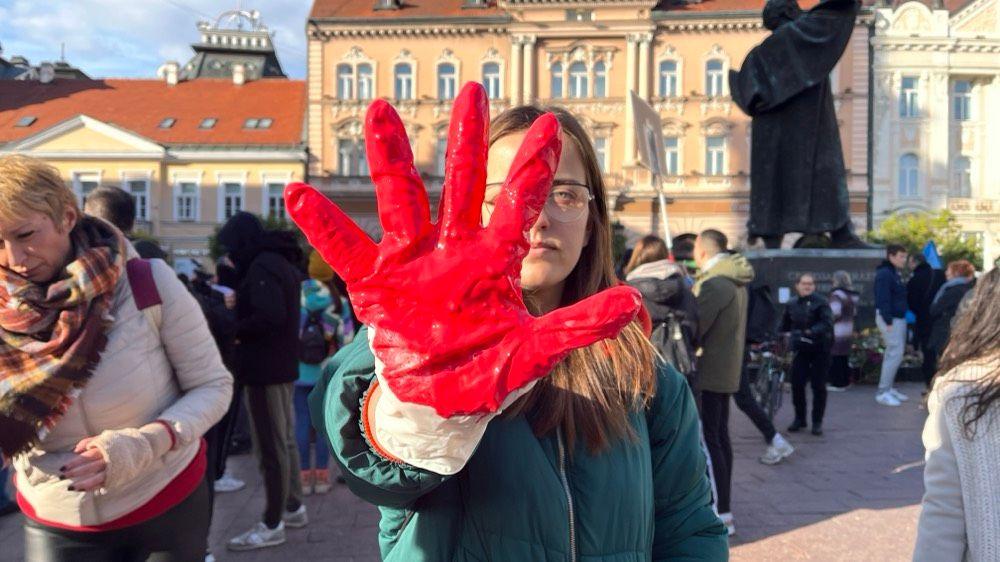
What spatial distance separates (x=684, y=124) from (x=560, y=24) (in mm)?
7076

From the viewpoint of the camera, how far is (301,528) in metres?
4.96

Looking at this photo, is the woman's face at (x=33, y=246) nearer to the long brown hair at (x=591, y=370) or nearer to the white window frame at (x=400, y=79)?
the long brown hair at (x=591, y=370)

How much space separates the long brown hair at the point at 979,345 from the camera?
1.92 metres

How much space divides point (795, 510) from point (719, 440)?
790 millimetres

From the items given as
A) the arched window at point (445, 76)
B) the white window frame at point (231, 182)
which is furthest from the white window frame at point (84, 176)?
the arched window at point (445, 76)

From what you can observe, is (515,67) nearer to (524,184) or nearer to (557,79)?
(557,79)

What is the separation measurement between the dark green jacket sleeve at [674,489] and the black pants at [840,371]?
9260mm

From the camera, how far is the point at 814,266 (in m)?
9.94

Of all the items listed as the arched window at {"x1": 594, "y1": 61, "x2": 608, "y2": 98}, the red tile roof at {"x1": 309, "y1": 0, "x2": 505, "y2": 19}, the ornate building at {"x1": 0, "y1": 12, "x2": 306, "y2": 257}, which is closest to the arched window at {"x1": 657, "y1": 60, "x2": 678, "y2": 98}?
the arched window at {"x1": 594, "y1": 61, "x2": 608, "y2": 98}

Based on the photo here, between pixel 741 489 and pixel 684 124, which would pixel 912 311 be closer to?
pixel 741 489

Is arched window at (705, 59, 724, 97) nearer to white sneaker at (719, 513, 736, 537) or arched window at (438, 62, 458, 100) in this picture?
arched window at (438, 62, 458, 100)

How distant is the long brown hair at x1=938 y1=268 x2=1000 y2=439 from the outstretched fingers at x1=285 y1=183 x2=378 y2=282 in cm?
157

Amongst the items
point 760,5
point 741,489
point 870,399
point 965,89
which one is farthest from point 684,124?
point 741,489

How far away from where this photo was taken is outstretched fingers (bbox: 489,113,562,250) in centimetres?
111
